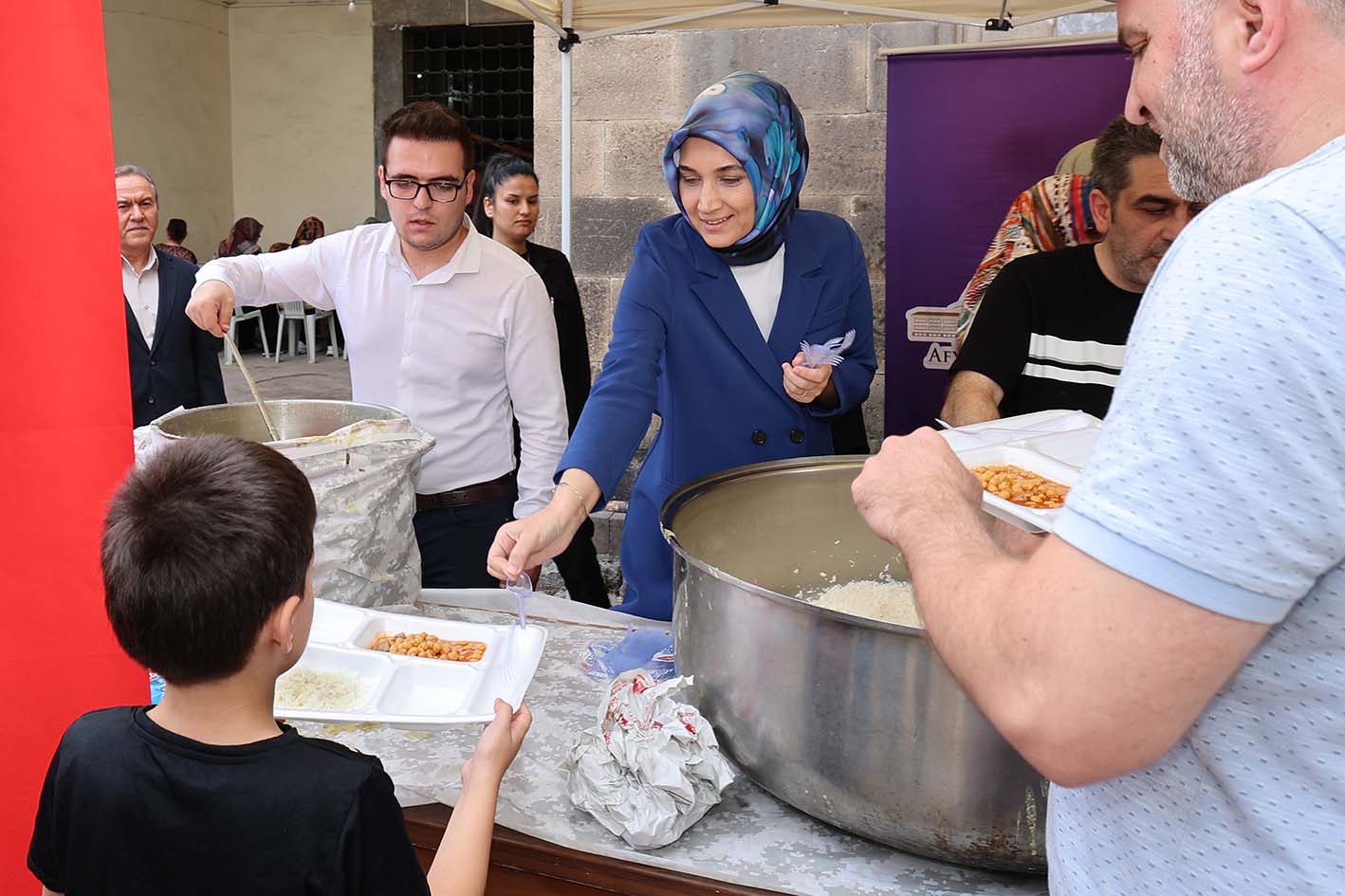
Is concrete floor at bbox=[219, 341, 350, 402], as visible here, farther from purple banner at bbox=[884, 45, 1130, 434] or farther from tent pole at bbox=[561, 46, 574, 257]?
purple banner at bbox=[884, 45, 1130, 434]

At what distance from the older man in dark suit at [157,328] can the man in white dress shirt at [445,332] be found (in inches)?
38.2

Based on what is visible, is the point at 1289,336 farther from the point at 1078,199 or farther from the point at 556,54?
the point at 556,54

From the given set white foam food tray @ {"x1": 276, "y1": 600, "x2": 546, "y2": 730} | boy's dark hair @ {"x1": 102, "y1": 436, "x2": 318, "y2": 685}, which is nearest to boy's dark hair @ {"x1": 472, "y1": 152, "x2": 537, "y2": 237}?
white foam food tray @ {"x1": 276, "y1": 600, "x2": 546, "y2": 730}

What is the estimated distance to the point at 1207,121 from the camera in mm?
681

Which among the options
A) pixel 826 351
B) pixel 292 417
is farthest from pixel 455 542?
pixel 826 351

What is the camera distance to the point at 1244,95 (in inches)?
25.6

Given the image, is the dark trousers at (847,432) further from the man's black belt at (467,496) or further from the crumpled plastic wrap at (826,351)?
the man's black belt at (467,496)

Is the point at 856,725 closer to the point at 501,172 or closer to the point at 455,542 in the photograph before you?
the point at 455,542

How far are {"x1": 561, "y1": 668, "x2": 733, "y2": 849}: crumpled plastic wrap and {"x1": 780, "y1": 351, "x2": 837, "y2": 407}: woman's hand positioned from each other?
30.2 inches

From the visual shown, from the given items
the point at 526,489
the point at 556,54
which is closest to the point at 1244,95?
the point at 526,489

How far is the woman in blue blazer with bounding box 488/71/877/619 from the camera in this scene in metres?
1.96

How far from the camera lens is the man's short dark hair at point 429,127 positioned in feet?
7.61

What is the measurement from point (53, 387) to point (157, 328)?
2396mm

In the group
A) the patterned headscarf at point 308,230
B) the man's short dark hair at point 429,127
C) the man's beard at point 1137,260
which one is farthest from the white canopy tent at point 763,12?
the patterned headscarf at point 308,230
